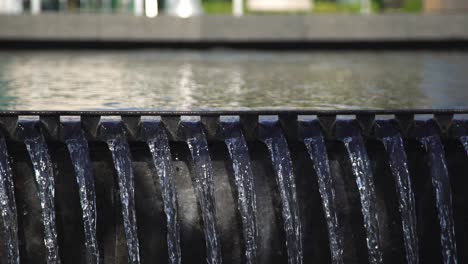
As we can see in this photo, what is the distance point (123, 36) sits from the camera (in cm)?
1477

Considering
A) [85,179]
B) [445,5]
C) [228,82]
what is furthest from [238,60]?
[85,179]

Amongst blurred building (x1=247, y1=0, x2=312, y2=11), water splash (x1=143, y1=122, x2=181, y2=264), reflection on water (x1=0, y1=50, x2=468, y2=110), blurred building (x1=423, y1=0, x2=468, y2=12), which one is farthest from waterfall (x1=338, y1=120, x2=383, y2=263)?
blurred building (x1=247, y1=0, x2=312, y2=11)

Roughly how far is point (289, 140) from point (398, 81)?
3739 millimetres

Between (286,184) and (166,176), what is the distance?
1.73 ft

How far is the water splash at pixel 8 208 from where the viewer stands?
176 inches

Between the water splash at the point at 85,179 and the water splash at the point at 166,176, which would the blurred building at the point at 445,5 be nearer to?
the water splash at the point at 166,176

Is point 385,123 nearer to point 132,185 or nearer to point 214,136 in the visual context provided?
point 214,136

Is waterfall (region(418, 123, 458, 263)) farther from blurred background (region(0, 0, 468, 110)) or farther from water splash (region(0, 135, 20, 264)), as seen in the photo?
water splash (region(0, 135, 20, 264))

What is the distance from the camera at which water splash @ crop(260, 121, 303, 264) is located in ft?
14.9

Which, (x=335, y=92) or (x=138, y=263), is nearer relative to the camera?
(x=138, y=263)

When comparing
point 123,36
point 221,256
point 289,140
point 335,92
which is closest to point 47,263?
point 221,256

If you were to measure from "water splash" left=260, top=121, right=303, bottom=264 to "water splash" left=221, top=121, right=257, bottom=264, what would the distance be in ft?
0.37

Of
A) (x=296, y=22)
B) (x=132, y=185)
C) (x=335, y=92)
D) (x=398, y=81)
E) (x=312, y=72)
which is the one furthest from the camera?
(x=296, y=22)

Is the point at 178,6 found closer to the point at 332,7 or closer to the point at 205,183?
the point at 332,7
